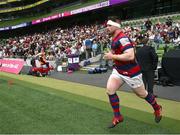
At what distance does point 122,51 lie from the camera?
22.6 feet

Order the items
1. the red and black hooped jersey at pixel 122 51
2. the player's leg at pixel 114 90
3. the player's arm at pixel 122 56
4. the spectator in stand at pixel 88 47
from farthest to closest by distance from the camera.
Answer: the spectator in stand at pixel 88 47 → the player's leg at pixel 114 90 → the red and black hooped jersey at pixel 122 51 → the player's arm at pixel 122 56

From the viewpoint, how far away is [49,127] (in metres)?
7.34

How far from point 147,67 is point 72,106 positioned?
2423 millimetres

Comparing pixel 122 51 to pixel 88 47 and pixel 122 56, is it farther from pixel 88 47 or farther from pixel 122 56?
pixel 88 47

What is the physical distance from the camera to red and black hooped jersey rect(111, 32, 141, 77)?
688 centimetres

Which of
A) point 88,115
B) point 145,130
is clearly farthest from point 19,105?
point 145,130

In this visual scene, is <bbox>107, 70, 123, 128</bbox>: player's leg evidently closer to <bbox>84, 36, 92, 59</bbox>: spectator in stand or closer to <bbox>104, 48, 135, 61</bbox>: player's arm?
<bbox>104, 48, 135, 61</bbox>: player's arm

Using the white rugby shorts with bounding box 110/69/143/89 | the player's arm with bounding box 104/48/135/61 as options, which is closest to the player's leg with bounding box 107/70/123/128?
the white rugby shorts with bounding box 110/69/143/89

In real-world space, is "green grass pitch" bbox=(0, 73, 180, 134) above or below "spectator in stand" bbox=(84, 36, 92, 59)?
below

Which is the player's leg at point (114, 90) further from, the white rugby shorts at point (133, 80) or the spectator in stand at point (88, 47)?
the spectator in stand at point (88, 47)

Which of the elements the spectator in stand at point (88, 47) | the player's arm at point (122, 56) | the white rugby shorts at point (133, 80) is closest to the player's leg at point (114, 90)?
the white rugby shorts at point (133, 80)

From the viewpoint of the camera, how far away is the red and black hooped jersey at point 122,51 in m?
6.88

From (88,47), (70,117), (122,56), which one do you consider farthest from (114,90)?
(88,47)

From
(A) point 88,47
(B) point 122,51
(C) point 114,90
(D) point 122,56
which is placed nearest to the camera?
(D) point 122,56
